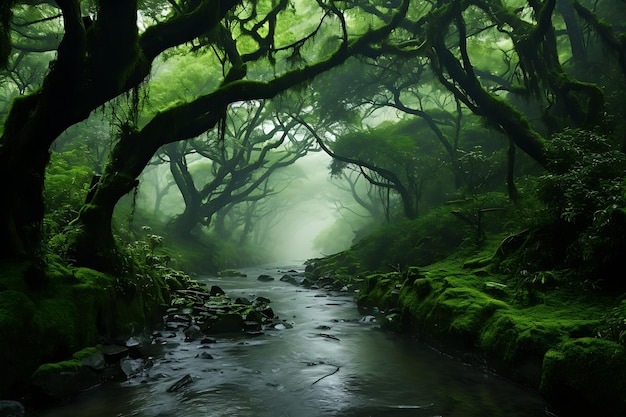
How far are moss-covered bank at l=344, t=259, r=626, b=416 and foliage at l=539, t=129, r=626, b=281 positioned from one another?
0.62m

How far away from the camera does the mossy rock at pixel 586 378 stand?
138 inches

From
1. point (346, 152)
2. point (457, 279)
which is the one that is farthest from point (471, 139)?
point (457, 279)

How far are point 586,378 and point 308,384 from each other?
330 cm

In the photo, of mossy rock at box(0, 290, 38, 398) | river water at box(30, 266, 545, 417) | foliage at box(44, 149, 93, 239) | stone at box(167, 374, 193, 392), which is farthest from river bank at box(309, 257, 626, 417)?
foliage at box(44, 149, 93, 239)

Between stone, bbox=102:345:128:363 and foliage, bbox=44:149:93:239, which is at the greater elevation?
foliage, bbox=44:149:93:239

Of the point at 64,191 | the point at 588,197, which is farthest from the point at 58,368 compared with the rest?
the point at 64,191

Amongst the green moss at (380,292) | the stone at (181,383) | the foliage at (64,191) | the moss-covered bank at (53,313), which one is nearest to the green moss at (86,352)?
the moss-covered bank at (53,313)

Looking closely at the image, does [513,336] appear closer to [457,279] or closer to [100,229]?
[457,279]

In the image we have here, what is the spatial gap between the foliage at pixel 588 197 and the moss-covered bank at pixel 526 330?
62 cm

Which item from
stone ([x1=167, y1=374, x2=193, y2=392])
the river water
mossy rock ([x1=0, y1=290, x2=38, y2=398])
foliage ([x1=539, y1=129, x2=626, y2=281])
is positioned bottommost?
the river water

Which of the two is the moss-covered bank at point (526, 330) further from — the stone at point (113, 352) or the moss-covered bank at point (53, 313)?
the moss-covered bank at point (53, 313)

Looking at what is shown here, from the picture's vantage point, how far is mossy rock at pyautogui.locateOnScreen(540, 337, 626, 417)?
3.50m

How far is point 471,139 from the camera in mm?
22516

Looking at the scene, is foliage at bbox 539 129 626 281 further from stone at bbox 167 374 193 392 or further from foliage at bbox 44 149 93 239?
foliage at bbox 44 149 93 239
